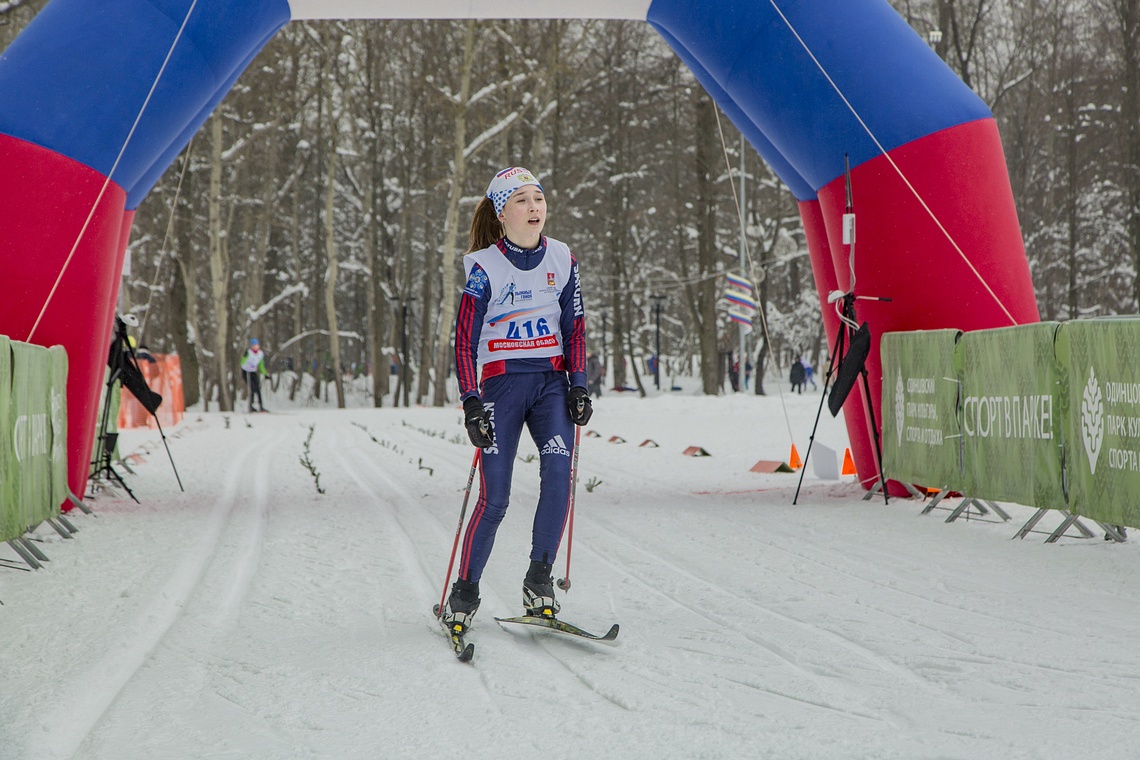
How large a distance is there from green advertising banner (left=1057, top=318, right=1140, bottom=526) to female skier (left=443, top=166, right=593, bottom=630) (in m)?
3.29

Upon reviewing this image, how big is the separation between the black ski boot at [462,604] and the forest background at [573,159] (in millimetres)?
21982

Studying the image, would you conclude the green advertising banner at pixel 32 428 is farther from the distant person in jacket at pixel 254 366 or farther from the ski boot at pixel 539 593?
the distant person in jacket at pixel 254 366

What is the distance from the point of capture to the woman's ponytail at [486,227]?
4.84 metres

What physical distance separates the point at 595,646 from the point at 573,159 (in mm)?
32618

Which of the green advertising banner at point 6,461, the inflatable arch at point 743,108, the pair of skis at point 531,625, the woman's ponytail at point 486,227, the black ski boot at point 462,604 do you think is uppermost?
the inflatable arch at point 743,108

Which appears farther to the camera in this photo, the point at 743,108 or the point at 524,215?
the point at 743,108

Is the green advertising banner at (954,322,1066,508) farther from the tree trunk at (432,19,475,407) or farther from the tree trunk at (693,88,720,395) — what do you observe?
the tree trunk at (432,19,475,407)

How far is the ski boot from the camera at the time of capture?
461cm

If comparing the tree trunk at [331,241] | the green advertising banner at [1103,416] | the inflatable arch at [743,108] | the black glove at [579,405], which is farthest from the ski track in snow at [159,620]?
the tree trunk at [331,241]

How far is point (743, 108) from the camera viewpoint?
34.2 ft

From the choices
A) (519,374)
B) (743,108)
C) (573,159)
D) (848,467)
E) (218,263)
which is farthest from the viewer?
(573,159)

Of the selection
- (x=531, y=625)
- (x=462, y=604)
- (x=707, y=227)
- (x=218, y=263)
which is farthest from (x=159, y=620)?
(x=218, y=263)

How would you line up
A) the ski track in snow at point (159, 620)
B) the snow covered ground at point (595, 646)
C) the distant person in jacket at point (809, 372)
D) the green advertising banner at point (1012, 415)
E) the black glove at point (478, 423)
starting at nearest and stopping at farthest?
1. the snow covered ground at point (595, 646)
2. the ski track in snow at point (159, 620)
3. the black glove at point (478, 423)
4. the green advertising banner at point (1012, 415)
5. the distant person in jacket at point (809, 372)

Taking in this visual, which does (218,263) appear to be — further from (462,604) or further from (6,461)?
(462,604)
